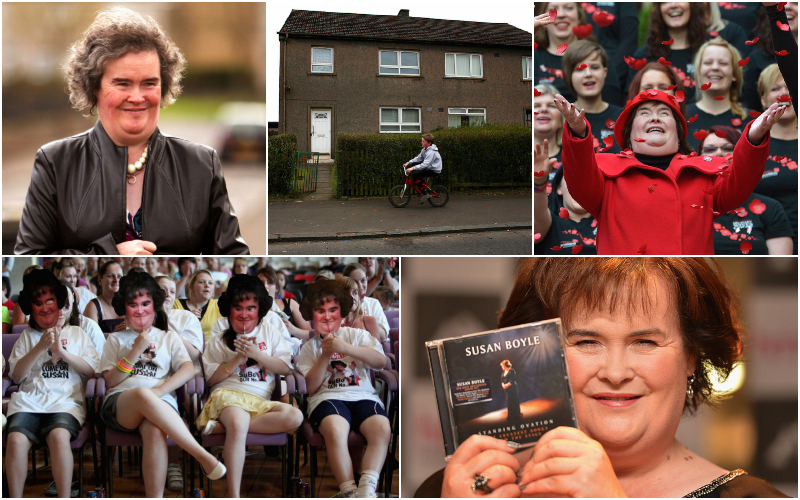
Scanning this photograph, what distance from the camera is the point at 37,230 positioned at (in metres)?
2.57

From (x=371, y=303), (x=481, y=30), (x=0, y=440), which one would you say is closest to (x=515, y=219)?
(x=481, y=30)

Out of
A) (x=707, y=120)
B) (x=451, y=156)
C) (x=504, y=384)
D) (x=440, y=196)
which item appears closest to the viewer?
(x=504, y=384)

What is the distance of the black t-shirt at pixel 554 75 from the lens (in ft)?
11.2

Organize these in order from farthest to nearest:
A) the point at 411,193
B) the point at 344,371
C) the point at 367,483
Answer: the point at 411,193 → the point at 344,371 → the point at 367,483

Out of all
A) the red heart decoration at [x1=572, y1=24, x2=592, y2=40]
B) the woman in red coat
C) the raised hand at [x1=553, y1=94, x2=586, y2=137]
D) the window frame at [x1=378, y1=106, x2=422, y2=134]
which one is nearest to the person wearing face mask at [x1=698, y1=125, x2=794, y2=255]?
the woman in red coat

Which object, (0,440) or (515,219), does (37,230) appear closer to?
(0,440)

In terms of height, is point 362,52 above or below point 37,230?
above

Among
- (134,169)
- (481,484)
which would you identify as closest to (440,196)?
(134,169)

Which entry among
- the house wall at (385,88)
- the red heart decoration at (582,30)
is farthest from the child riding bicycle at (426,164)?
the red heart decoration at (582,30)

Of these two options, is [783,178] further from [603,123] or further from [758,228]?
[603,123]

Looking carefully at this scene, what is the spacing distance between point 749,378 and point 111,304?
2822 mm

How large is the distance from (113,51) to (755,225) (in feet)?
11.0

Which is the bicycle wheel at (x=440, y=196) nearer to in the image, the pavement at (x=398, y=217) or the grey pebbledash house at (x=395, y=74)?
the pavement at (x=398, y=217)

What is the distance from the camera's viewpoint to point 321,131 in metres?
4.17
